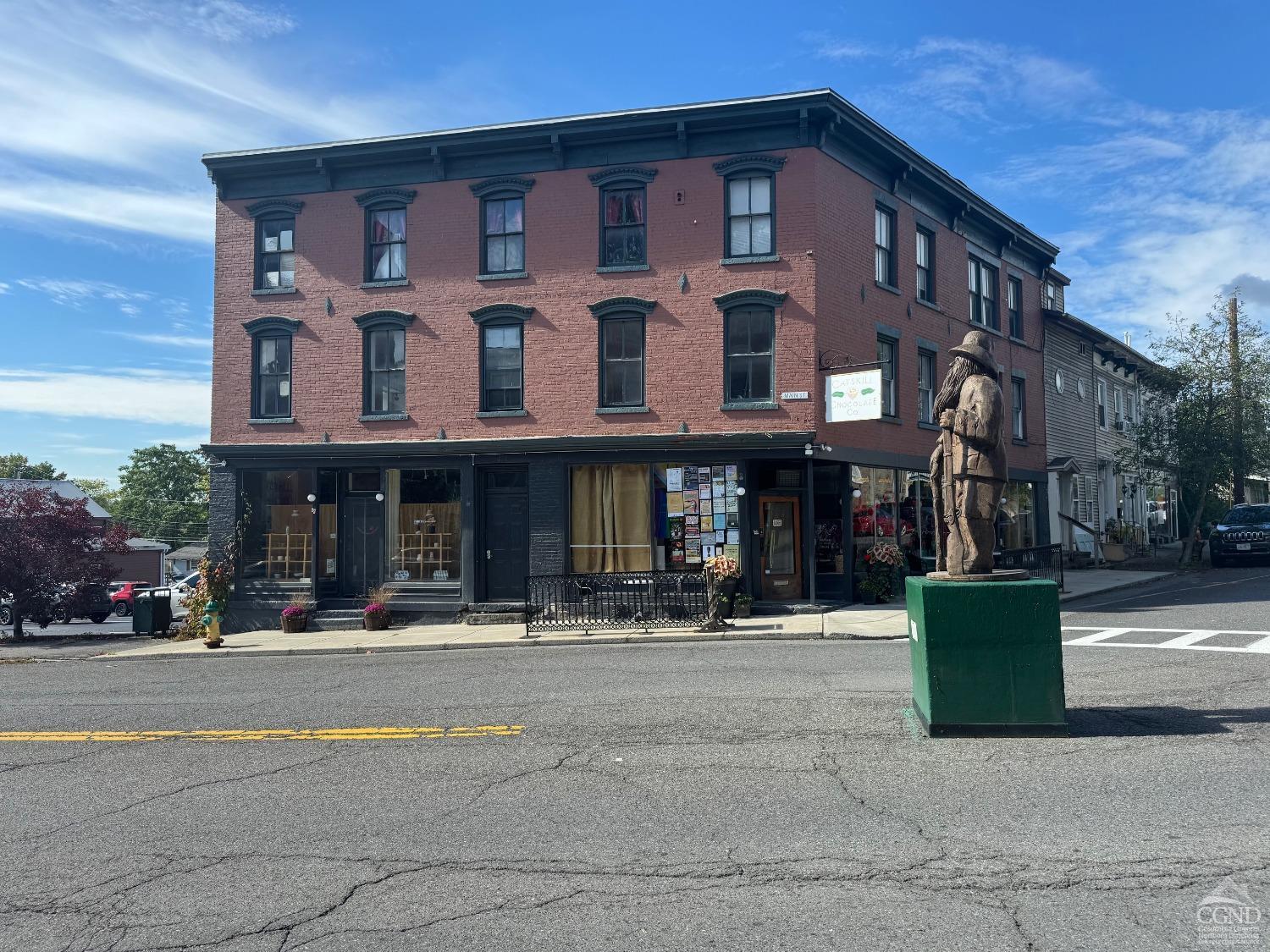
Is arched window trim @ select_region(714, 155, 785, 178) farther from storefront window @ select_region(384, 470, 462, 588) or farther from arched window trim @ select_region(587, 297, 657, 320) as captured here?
storefront window @ select_region(384, 470, 462, 588)

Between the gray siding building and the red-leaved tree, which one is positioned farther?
the gray siding building

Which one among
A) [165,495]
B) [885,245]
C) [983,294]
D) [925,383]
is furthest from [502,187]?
[165,495]

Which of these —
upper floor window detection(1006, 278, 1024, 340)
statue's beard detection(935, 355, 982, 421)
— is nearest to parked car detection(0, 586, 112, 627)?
statue's beard detection(935, 355, 982, 421)

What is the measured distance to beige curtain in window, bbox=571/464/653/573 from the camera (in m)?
21.4

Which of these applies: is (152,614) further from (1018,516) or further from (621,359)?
(1018,516)

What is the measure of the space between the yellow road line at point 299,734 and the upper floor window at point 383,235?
14720 millimetres

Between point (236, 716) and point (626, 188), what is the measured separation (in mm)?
14825

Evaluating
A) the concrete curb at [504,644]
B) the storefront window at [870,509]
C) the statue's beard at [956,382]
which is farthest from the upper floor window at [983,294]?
the statue's beard at [956,382]

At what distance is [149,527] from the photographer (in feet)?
285

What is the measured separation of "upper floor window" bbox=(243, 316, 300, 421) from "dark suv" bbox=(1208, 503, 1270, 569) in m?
25.6

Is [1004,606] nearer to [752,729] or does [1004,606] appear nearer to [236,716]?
[752,729]

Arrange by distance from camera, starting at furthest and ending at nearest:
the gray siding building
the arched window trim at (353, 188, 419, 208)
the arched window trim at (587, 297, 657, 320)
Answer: the gray siding building
the arched window trim at (353, 188, 419, 208)
the arched window trim at (587, 297, 657, 320)

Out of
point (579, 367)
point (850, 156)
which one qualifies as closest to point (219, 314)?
point (579, 367)

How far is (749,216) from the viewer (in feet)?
69.8
